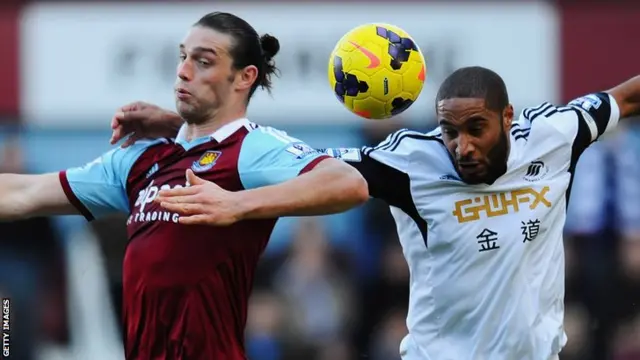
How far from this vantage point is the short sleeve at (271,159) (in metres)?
5.02

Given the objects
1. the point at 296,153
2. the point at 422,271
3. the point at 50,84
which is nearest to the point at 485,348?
the point at 422,271

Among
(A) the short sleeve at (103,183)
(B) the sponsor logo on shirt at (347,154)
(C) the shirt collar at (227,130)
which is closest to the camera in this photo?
(C) the shirt collar at (227,130)

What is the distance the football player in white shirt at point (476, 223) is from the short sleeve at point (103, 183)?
1.12 metres

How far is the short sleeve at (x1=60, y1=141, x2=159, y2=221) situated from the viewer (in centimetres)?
553

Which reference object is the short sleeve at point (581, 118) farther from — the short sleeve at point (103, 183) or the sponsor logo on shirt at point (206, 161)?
the short sleeve at point (103, 183)

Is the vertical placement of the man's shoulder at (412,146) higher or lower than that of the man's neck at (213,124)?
lower

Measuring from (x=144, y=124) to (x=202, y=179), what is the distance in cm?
87

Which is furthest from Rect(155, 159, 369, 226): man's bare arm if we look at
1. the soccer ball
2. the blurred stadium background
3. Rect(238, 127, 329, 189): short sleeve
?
the blurred stadium background

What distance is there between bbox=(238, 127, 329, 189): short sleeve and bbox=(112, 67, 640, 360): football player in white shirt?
974 millimetres

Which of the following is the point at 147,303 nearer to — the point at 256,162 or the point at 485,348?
the point at 256,162

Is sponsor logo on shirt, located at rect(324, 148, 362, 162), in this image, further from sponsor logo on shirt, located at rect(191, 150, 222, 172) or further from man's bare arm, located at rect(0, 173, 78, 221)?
man's bare arm, located at rect(0, 173, 78, 221)

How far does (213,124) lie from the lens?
5.38 metres

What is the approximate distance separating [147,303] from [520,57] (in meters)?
8.76

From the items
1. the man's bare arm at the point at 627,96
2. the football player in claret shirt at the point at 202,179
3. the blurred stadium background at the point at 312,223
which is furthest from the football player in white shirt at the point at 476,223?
the blurred stadium background at the point at 312,223
